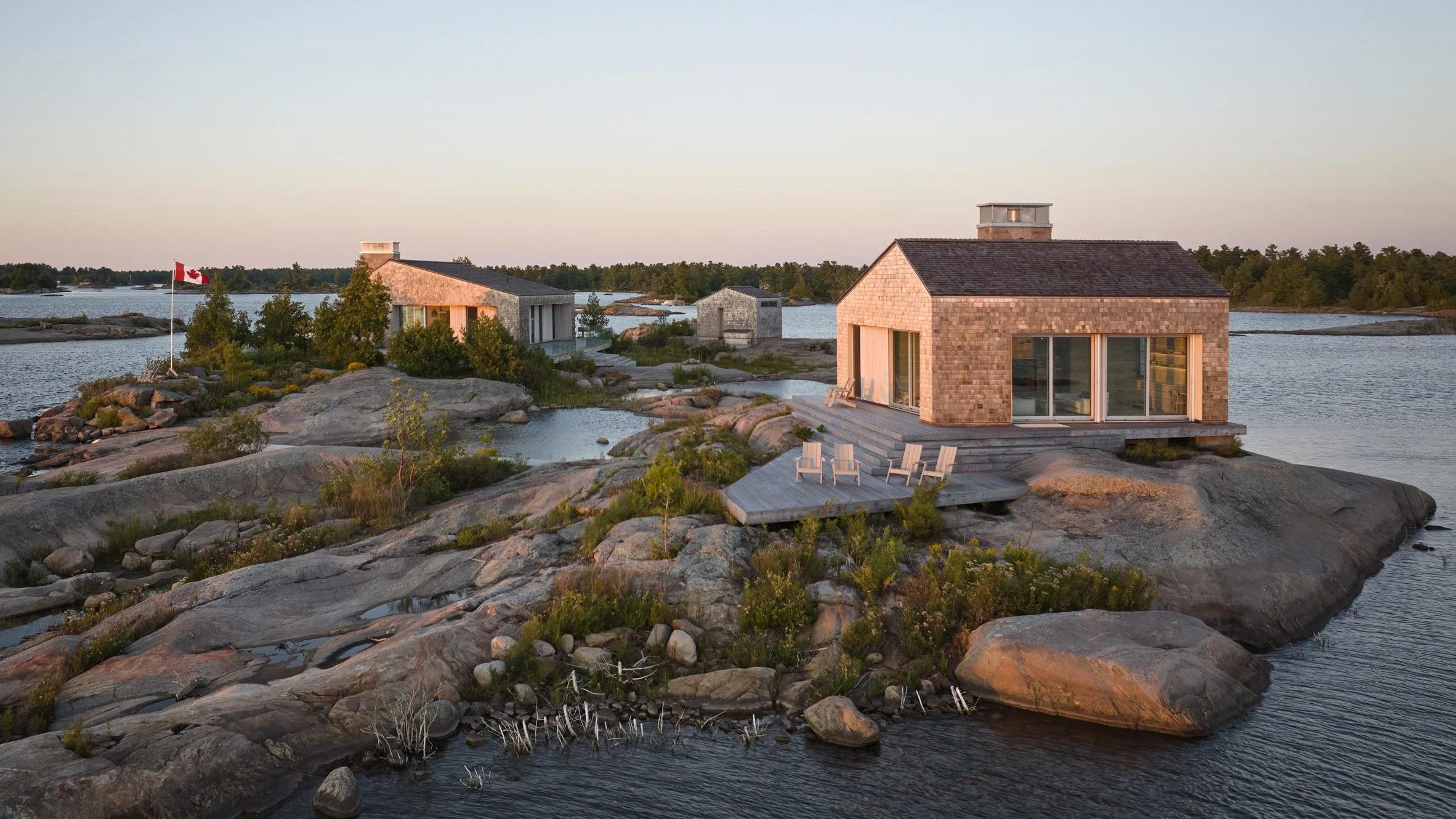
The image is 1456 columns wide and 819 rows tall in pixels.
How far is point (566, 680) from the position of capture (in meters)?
11.5

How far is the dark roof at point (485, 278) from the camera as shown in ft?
166

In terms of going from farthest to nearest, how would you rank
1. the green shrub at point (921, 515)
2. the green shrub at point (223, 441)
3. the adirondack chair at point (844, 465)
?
the green shrub at point (223, 441) → the adirondack chair at point (844, 465) → the green shrub at point (921, 515)

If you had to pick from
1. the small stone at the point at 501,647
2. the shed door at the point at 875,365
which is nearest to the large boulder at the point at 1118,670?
the small stone at the point at 501,647

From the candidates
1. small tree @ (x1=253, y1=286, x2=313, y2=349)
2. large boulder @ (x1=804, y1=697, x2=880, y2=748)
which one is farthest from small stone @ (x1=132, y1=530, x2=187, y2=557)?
small tree @ (x1=253, y1=286, x2=313, y2=349)

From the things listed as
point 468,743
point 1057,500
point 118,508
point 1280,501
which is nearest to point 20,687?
point 468,743

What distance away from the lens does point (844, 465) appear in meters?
17.3

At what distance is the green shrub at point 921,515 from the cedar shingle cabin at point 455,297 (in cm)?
3505

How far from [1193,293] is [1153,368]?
163 cm

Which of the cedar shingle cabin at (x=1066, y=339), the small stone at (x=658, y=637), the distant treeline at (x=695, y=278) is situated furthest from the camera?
the distant treeline at (x=695, y=278)

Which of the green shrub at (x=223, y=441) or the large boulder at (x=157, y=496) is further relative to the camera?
the green shrub at (x=223, y=441)

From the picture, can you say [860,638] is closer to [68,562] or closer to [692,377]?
[68,562]

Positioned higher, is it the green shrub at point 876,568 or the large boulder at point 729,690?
the green shrub at point 876,568

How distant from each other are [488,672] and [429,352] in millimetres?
31126

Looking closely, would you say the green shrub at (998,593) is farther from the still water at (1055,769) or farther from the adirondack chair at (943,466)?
the adirondack chair at (943,466)
